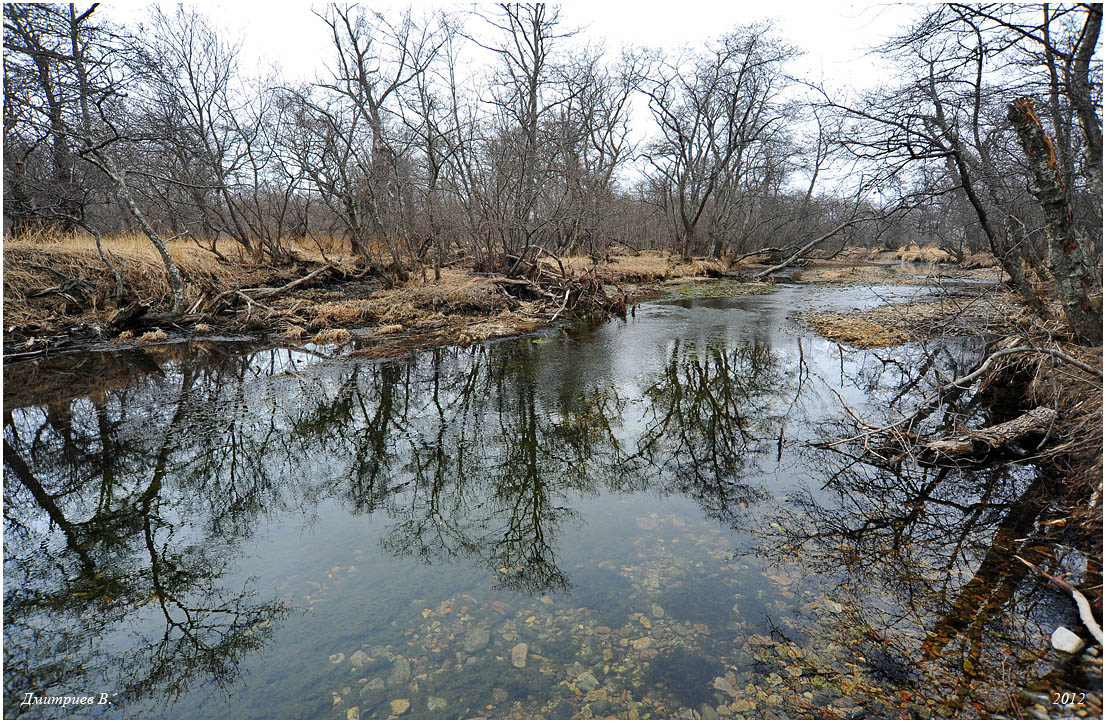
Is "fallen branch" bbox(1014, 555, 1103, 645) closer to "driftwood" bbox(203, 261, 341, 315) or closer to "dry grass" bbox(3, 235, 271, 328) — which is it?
"driftwood" bbox(203, 261, 341, 315)

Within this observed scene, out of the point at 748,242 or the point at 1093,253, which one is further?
the point at 748,242

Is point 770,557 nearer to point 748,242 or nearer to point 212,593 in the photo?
point 212,593

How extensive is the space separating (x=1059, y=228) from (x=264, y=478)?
8555 millimetres

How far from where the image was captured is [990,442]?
518 cm

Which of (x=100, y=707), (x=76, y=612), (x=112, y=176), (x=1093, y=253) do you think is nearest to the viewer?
(x=100, y=707)

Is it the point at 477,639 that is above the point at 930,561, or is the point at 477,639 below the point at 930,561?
below

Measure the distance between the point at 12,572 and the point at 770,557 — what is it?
5.66 meters

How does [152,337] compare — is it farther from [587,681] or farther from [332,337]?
[587,681]

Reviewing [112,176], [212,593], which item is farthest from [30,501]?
[112,176]

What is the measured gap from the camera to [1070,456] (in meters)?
4.97

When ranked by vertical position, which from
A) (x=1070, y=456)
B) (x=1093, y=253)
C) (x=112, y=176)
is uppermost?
(x=112, y=176)

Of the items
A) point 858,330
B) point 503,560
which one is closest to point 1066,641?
point 503,560

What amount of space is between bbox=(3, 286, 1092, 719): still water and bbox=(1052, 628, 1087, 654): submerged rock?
0.25 feet

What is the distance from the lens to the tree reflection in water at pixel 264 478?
3346 mm
